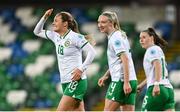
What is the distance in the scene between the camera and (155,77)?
8.60 meters

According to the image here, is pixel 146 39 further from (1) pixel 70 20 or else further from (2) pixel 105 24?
(1) pixel 70 20

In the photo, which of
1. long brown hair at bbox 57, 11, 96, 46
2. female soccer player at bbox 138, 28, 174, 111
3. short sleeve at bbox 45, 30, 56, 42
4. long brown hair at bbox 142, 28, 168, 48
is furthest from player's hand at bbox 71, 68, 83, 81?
long brown hair at bbox 142, 28, 168, 48

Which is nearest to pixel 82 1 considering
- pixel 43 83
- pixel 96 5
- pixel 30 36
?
pixel 96 5

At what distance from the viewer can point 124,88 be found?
851 centimetres

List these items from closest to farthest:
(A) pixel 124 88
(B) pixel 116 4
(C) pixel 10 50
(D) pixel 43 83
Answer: (A) pixel 124 88
(D) pixel 43 83
(C) pixel 10 50
(B) pixel 116 4

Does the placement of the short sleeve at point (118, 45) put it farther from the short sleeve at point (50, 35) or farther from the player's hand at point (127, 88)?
the short sleeve at point (50, 35)

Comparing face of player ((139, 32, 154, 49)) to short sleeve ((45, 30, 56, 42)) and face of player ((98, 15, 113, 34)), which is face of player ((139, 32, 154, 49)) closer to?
face of player ((98, 15, 113, 34))

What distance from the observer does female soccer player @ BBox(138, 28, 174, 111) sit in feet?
28.3

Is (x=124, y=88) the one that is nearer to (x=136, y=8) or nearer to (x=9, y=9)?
(x=136, y=8)

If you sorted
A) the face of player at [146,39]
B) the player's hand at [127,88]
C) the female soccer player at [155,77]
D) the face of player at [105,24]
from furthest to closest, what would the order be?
the face of player at [146,39]
the face of player at [105,24]
the female soccer player at [155,77]
the player's hand at [127,88]

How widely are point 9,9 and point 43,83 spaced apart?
456 centimetres

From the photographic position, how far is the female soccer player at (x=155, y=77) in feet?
28.3

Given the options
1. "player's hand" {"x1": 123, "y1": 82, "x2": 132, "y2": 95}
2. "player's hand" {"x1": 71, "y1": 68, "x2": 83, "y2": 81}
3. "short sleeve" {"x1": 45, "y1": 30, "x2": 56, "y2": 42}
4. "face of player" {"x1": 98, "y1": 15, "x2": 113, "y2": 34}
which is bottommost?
"player's hand" {"x1": 123, "y1": 82, "x2": 132, "y2": 95}

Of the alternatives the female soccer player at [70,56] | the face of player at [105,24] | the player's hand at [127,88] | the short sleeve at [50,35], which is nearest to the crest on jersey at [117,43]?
the face of player at [105,24]
